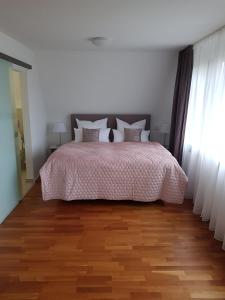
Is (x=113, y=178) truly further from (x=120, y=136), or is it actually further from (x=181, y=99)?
(x=181, y=99)

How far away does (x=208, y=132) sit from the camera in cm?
309

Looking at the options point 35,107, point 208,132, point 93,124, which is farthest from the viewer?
point 93,124

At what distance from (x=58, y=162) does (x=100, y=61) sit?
226 cm

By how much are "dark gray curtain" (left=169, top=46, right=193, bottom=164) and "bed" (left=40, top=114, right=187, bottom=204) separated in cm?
77

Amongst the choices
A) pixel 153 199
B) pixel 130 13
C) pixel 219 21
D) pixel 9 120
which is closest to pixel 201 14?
pixel 219 21

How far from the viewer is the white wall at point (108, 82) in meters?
4.49

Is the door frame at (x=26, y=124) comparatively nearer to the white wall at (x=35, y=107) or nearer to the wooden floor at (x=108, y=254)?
the white wall at (x=35, y=107)

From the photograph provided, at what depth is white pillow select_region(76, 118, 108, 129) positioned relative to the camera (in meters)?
4.81

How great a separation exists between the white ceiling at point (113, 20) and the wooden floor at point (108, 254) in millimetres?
2314

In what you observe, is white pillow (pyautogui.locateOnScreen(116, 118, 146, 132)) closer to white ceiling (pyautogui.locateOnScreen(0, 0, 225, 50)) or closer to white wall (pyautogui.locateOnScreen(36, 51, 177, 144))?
white wall (pyautogui.locateOnScreen(36, 51, 177, 144))

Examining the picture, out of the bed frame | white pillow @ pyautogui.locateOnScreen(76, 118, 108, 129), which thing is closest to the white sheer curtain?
the bed frame

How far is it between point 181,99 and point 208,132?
1170 mm

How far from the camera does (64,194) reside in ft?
11.0

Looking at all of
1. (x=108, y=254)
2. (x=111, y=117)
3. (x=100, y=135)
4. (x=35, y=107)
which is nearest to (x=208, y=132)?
(x=108, y=254)
